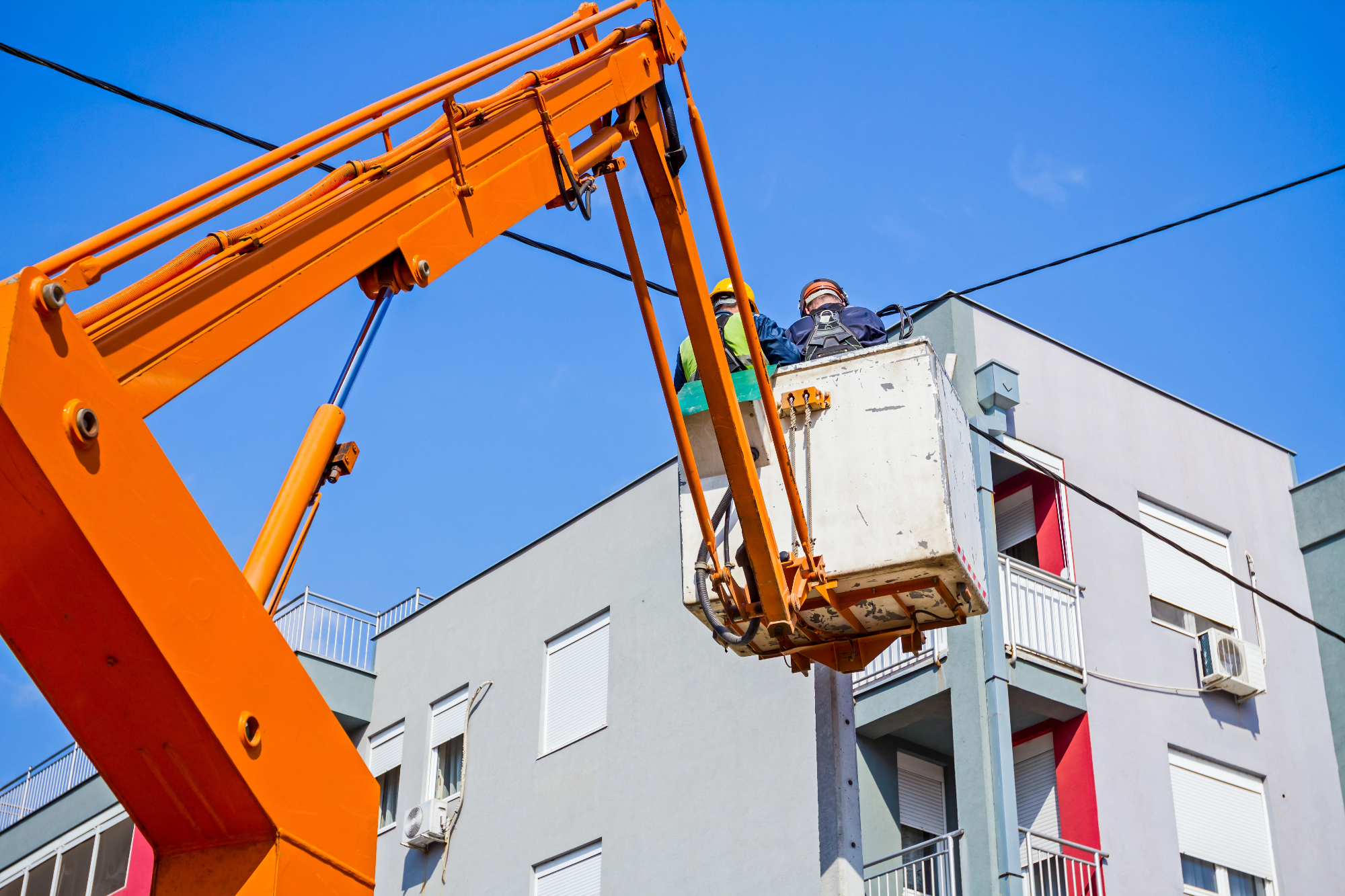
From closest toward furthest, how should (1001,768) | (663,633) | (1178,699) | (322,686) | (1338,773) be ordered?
(1001,768)
(1178,699)
(1338,773)
(663,633)
(322,686)

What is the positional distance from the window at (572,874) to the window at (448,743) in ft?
8.79

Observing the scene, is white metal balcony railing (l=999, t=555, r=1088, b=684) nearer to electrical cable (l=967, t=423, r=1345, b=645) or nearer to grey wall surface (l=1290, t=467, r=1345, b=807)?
electrical cable (l=967, t=423, r=1345, b=645)

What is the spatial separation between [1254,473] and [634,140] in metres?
14.3

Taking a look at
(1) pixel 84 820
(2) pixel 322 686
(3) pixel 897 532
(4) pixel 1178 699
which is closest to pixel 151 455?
(3) pixel 897 532

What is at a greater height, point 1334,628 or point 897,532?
point 1334,628

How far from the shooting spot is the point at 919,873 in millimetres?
15375

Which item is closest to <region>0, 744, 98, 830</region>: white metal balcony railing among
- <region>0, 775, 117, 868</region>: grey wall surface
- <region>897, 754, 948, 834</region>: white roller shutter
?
<region>0, 775, 117, 868</region>: grey wall surface

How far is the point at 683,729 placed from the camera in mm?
17938

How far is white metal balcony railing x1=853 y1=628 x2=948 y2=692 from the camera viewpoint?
597 inches

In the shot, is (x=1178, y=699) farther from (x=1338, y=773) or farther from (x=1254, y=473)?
(x=1254, y=473)

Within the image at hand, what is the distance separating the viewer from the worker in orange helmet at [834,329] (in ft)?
28.9

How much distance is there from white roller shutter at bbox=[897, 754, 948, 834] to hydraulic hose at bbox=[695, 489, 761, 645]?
27.9 ft

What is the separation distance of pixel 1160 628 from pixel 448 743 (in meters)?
10.5

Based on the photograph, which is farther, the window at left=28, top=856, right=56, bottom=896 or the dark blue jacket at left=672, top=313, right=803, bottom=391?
the window at left=28, top=856, right=56, bottom=896
